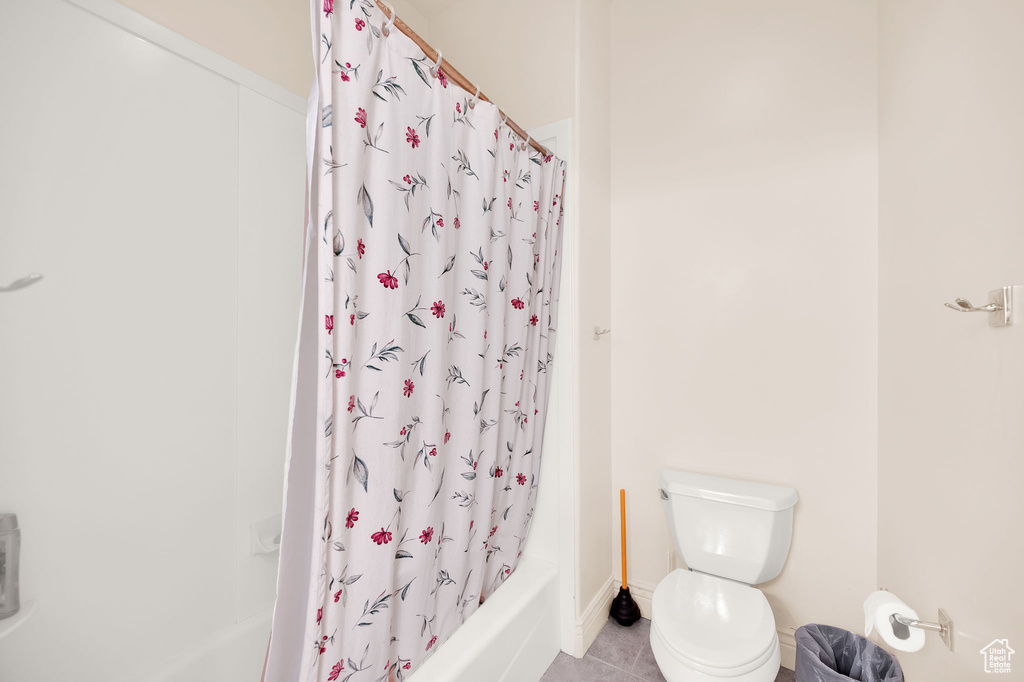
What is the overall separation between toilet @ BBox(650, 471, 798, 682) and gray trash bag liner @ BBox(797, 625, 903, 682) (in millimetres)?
91

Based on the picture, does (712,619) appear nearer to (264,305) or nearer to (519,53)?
(264,305)

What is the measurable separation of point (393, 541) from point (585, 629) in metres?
Answer: 1.12

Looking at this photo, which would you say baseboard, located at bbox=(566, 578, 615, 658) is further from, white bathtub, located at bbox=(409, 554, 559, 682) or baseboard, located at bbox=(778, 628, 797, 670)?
baseboard, located at bbox=(778, 628, 797, 670)

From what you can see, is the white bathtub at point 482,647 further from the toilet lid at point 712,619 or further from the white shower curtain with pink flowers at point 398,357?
the toilet lid at point 712,619

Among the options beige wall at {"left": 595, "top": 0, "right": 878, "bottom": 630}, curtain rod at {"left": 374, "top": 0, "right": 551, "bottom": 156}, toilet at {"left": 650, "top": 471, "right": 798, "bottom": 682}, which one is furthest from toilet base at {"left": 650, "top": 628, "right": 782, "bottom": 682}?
curtain rod at {"left": 374, "top": 0, "right": 551, "bottom": 156}

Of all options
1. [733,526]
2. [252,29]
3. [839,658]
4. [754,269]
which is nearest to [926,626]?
[839,658]

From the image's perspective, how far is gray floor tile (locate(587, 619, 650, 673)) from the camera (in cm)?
170

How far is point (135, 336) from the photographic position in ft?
3.81

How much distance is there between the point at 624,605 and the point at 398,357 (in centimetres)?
161

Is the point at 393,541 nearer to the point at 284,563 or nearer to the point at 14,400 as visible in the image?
the point at 284,563

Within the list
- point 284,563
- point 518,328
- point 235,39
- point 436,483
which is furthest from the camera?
point 518,328

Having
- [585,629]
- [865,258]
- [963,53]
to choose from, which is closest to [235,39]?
[963,53]

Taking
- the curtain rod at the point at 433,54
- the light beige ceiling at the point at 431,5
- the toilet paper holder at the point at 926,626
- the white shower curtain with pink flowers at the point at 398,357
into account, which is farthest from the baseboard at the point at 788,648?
the light beige ceiling at the point at 431,5

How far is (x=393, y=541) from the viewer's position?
3.42 feet
